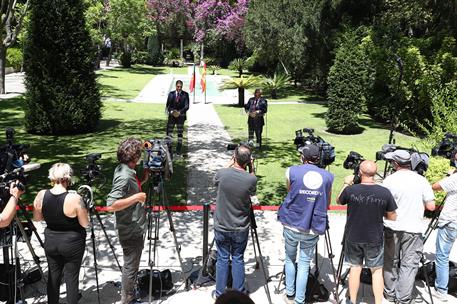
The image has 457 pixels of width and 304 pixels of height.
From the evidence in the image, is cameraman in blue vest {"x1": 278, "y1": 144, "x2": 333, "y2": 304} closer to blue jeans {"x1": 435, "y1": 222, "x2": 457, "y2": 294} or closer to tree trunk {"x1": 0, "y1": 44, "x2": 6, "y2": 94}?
blue jeans {"x1": 435, "y1": 222, "x2": 457, "y2": 294}

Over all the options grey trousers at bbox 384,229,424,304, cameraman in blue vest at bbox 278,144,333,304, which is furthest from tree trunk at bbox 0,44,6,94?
grey trousers at bbox 384,229,424,304

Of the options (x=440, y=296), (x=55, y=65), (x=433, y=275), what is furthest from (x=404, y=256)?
(x=55, y=65)

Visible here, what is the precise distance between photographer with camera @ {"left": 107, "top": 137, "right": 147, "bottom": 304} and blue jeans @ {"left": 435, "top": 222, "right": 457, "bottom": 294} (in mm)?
3791

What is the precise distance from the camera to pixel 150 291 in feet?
17.3

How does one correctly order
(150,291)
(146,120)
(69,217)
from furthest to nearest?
(146,120) → (150,291) → (69,217)

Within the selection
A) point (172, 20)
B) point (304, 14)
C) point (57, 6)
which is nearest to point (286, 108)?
point (304, 14)

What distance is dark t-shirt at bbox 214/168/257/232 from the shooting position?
16.5ft

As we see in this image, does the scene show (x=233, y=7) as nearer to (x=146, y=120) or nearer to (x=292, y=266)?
(x=146, y=120)

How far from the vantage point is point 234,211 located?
5.08 metres

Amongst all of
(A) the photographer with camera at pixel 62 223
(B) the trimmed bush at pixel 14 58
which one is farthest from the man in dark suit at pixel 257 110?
(B) the trimmed bush at pixel 14 58

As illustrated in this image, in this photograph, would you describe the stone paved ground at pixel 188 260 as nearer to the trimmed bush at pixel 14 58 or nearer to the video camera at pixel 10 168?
the video camera at pixel 10 168

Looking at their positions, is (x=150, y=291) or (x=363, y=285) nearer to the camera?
(x=150, y=291)

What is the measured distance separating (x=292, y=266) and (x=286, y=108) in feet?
60.6

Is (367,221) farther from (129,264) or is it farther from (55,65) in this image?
(55,65)
